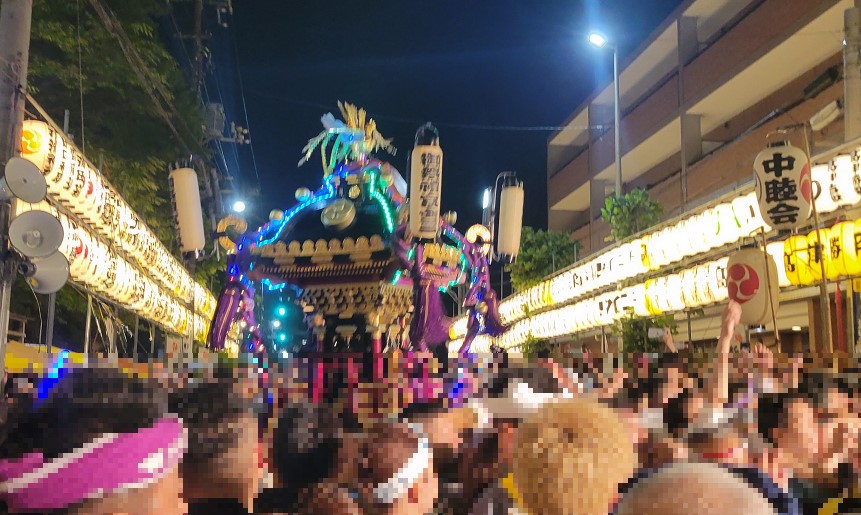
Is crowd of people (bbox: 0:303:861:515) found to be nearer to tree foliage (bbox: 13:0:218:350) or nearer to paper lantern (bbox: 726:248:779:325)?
paper lantern (bbox: 726:248:779:325)

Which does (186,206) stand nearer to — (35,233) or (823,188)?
(35,233)

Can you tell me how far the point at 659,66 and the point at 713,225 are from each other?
1889 cm

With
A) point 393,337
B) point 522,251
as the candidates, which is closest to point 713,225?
point 393,337

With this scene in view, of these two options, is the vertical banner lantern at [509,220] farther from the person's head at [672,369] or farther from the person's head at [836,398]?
the person's head at [836,398]

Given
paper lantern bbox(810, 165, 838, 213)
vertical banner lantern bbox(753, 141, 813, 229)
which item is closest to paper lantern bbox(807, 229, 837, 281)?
paper lantern bbox(810, 165, 838, 213)

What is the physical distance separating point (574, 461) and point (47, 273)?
6.23 metres

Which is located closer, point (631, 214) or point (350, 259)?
point (350, 259)

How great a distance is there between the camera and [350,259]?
7.33 meters

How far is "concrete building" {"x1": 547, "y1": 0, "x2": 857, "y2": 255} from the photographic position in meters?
17.9

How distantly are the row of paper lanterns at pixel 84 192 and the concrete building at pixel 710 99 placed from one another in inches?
492

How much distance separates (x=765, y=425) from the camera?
3.62m

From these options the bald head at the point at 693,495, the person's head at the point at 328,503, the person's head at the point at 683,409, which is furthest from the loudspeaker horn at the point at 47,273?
the bald head at the point at 693,495

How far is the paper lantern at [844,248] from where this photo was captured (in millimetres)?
8648

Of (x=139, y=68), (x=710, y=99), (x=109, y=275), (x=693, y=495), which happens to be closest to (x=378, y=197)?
(x=109, y=275)
